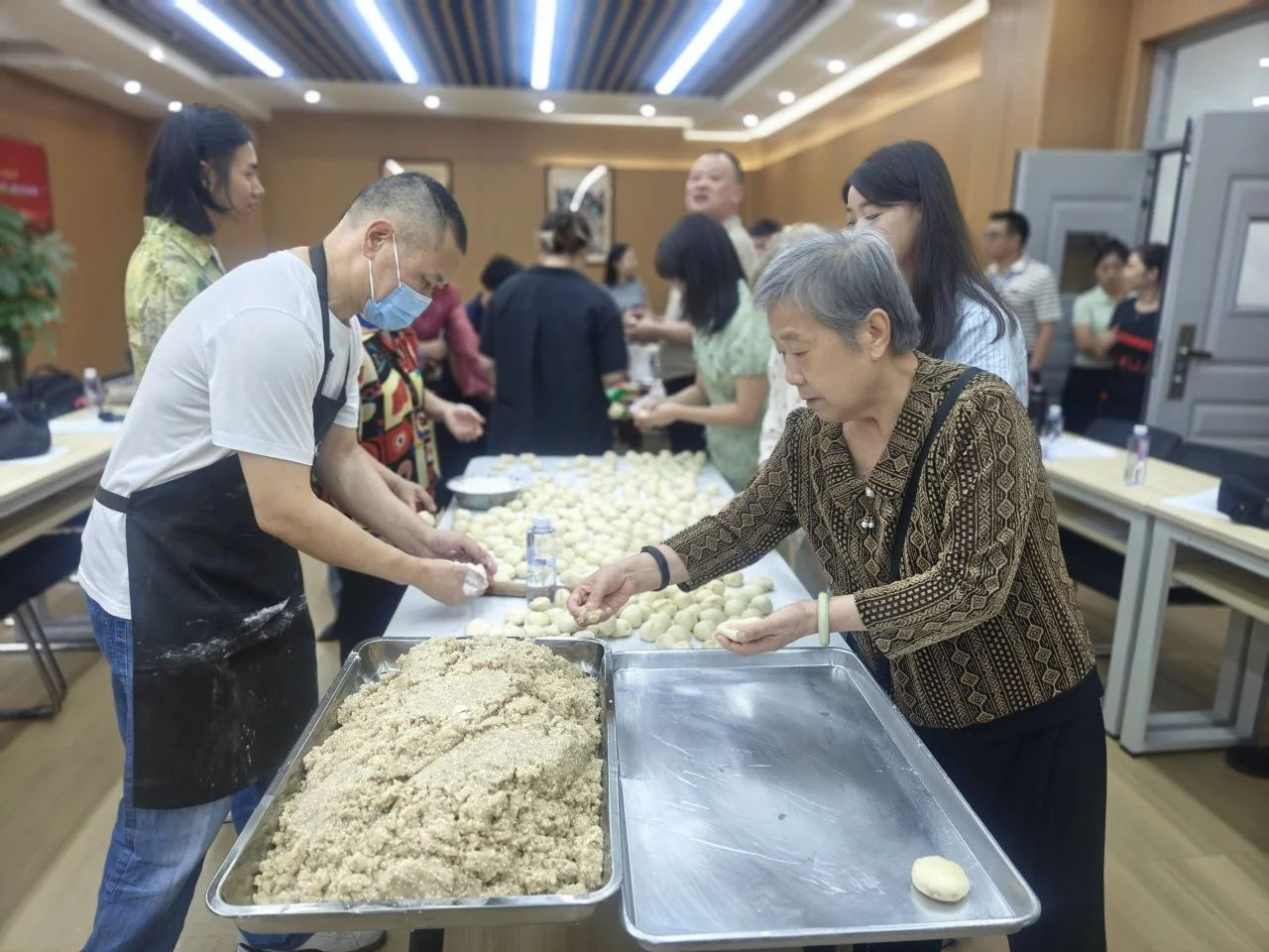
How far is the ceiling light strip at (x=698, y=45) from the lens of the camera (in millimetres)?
5805

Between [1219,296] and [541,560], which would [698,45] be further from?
[541,560]

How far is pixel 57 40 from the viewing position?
5898 mm

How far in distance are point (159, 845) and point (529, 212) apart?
30.4ft

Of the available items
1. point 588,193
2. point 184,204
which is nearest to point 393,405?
point 184,204

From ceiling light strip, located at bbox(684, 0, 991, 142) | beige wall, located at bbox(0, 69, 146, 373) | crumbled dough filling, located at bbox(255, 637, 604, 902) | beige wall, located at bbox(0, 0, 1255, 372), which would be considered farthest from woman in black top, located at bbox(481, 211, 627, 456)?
beige wall, located at bbox(0, 69, 146, 373)

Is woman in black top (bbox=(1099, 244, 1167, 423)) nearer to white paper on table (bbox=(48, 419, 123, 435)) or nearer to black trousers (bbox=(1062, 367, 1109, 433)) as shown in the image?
black trousers (bbox=(1062, 367, 1109, 433))

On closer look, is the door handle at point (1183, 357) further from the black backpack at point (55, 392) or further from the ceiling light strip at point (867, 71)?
the black backpack at point (55, 392)

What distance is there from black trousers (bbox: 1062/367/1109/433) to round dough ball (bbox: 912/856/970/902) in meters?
4.53

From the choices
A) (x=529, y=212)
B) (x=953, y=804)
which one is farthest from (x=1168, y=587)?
(x=529, y=212)

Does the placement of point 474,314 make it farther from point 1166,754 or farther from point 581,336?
point 1166,754

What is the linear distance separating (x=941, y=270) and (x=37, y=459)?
2.78 m

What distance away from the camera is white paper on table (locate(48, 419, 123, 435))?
125 inches

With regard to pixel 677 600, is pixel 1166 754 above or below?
below

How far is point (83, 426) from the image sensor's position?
3.25 meters
